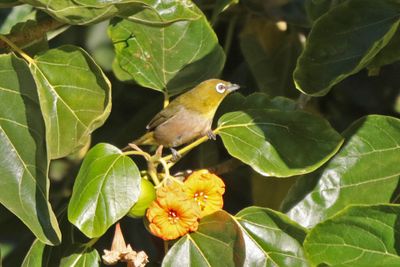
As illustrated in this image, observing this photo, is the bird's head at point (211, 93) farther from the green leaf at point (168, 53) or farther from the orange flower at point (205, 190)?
the orange flower at point (205, 190)

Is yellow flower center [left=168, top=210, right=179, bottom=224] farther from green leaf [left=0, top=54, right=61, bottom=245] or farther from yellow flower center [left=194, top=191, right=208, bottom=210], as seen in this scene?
green leaf [left=0, top=54, right=61, bottom=245]

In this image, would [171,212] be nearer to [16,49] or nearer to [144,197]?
[144,197]

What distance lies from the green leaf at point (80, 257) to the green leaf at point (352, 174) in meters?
0.38

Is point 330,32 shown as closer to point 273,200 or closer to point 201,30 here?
point 201,30

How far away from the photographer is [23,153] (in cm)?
180

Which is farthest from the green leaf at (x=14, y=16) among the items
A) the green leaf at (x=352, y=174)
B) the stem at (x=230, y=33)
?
the green leaf at (x=352, y=174)

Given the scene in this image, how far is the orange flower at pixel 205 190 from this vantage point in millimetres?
1801

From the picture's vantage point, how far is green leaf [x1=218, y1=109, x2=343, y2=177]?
1.85 m

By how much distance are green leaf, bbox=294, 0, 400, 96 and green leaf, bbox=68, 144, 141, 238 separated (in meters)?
0.35

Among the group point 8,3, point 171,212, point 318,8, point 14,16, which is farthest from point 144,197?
point 14,16

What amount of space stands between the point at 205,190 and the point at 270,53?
921 mm

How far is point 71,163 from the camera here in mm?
2824

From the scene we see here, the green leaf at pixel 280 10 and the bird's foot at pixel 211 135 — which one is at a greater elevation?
the bird's foot at pixel 211 135

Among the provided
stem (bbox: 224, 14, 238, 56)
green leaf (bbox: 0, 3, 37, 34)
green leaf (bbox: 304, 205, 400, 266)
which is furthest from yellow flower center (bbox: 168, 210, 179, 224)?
green leaf (bbox: 0, 3, 37, 34)
